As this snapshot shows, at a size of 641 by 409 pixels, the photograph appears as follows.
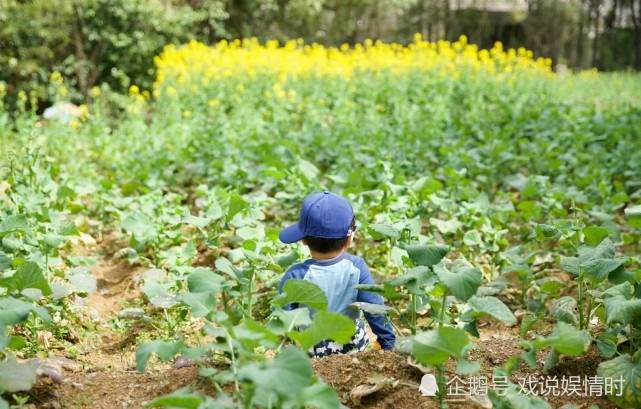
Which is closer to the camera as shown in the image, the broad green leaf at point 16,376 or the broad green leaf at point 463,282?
the broad green leaf at point 16,376

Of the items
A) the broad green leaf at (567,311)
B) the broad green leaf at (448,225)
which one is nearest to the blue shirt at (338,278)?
the broad green leaf at (567,311)

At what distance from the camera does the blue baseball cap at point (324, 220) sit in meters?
2.96

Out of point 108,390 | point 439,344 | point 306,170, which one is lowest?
point 108,390

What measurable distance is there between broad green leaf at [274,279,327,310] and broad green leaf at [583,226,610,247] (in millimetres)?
1246

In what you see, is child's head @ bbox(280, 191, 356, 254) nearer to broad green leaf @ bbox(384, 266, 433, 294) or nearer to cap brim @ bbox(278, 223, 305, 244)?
cap brim @ bbox(278, 223, 305, 244)

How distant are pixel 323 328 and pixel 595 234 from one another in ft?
4.71

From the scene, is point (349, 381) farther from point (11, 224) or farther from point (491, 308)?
point (11, 224)

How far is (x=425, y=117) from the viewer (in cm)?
819

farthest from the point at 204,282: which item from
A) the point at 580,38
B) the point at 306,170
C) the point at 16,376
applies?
the point at 580,38

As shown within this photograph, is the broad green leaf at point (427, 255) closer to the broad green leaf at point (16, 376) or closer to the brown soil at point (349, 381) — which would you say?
the brown soil at point (349, 381)

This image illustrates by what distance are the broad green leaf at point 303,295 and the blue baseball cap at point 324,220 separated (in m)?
0.67

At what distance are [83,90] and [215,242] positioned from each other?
30.4ft

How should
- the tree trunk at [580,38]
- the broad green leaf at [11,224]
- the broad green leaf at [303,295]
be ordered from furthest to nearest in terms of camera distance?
the tree trunk at [580,38] < the broad green leaf at [11,224] < the broad green leaf at [303,295]

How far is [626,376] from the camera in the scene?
2334mm
